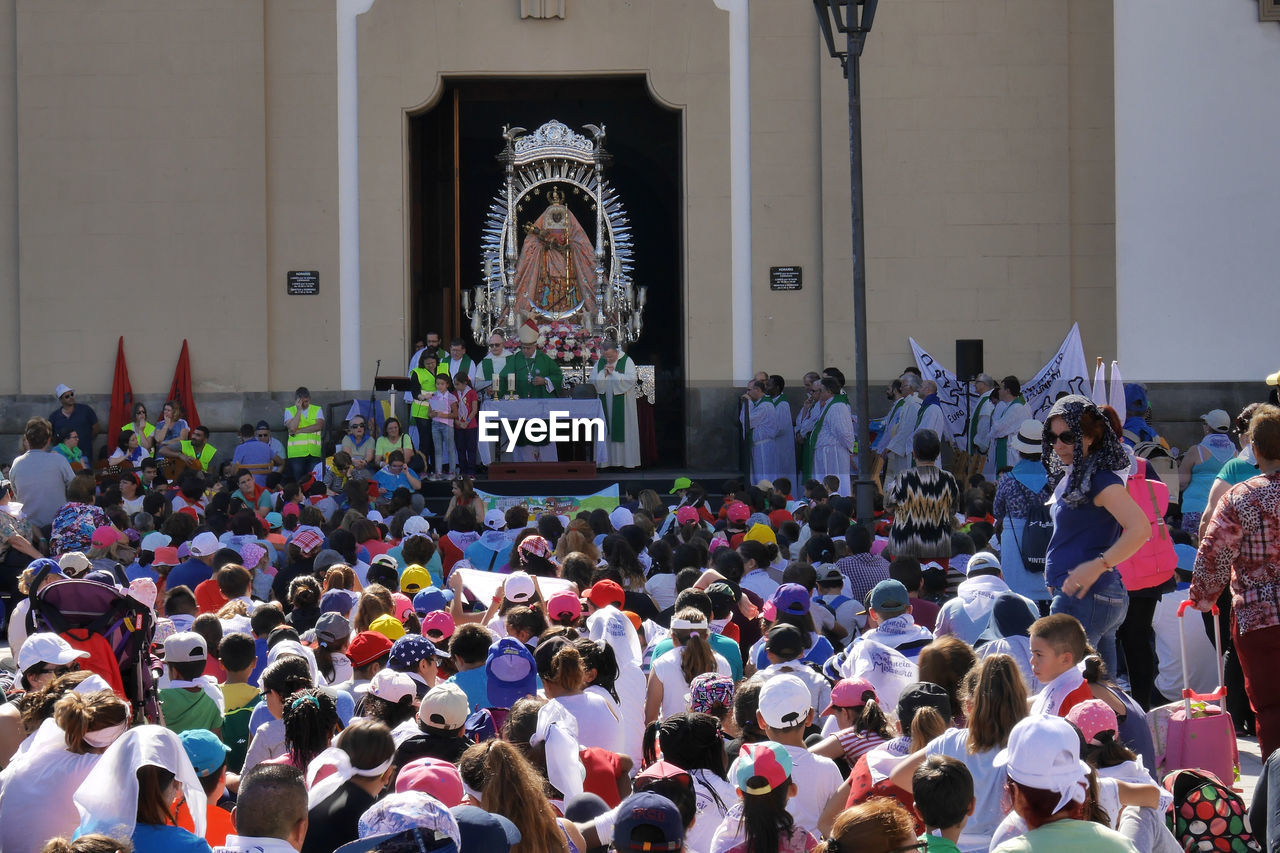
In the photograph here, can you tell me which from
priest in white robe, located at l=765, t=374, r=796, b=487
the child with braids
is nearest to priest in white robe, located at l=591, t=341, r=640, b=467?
priest in white robe, located at l=765, t=374, r=796, b=487

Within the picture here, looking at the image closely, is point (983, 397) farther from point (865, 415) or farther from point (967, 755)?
point (967, 755)

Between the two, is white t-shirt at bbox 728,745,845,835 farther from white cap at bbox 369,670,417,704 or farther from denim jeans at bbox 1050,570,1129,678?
denim jeans at bbox 1050,570,1129,678

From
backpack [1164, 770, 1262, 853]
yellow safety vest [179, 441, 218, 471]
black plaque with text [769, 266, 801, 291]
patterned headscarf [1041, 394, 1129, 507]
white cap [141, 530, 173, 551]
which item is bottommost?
backpack [1164, 770, 1262, 853]

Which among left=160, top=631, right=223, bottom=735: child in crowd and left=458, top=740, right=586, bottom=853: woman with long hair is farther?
left=160, top=631, right=223, bottom=735: child in crowd

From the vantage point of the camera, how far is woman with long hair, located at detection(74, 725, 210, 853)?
4090mm

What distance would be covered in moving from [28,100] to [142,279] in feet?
8.51

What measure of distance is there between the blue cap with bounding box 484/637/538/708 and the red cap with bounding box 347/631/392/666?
22.5 inches

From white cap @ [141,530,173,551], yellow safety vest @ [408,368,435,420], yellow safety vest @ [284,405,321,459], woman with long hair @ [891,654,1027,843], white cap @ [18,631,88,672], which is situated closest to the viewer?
woman with long hair @ [891,654,1027,843]

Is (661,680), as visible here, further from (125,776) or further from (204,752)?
(125,776)

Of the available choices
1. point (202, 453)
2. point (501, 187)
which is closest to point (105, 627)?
point (202, 453)

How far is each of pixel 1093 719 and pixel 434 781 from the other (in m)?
2.06

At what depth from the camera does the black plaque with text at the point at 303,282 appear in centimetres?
1917

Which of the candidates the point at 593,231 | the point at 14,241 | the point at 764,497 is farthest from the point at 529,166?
the point at 764,497

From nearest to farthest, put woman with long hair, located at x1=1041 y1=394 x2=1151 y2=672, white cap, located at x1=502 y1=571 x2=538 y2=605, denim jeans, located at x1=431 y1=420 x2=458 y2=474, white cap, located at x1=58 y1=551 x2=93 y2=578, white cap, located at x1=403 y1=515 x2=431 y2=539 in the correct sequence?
woman with long hair, located at x1=1041 y1=394 x2=1151 y2=672
white cap, located at x1=502 y1=571 x2=538 y2=605
white cap, located at x1=58 y1=551 x2=93 y2=578
white cap, located at x1=403 y1=515 x2=431 y2=539
denim jeans, located at x1=431 y1=420 x2=458 y2=474
